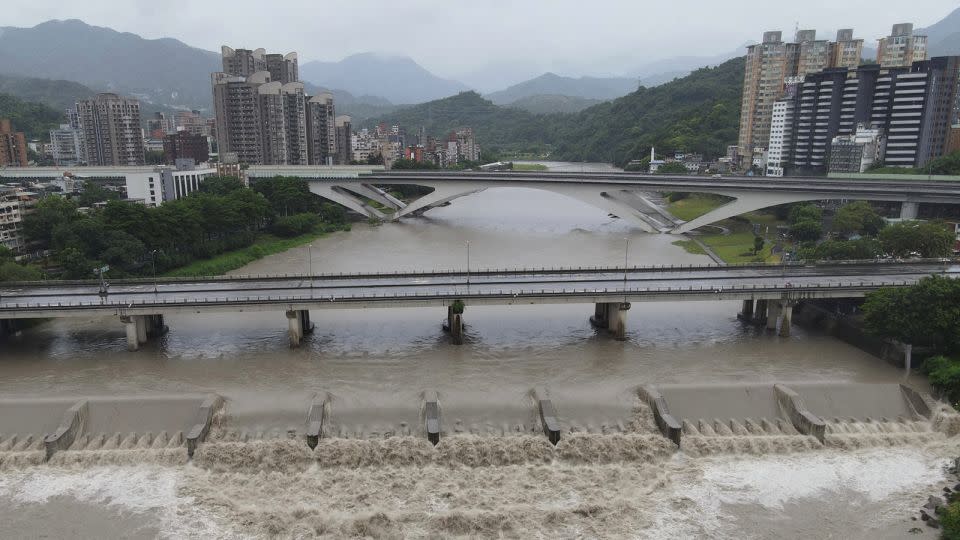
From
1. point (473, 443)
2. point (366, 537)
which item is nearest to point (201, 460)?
point (366, 537)

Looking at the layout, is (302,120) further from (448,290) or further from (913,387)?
(913,387)

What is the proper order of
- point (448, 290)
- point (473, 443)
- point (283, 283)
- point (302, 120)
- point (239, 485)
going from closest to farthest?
point (239, 485), point (473, 443), point (448, 290), point (283, 283), point (302, 120)

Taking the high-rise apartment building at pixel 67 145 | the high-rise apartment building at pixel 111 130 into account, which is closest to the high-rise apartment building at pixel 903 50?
the high-rise apartment building at pixel 111 130

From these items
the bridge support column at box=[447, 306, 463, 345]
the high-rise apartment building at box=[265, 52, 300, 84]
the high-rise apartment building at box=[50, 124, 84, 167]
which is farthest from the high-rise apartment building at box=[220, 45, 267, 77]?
the bridge support column at box=[447, 306, 463, 345]

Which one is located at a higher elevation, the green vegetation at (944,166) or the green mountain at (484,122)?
the green mountain at (484,122)

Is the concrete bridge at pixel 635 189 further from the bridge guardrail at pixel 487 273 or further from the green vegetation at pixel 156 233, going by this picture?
the bridge guardrail at pixel 487 273

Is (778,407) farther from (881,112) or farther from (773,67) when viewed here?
(773,67)
